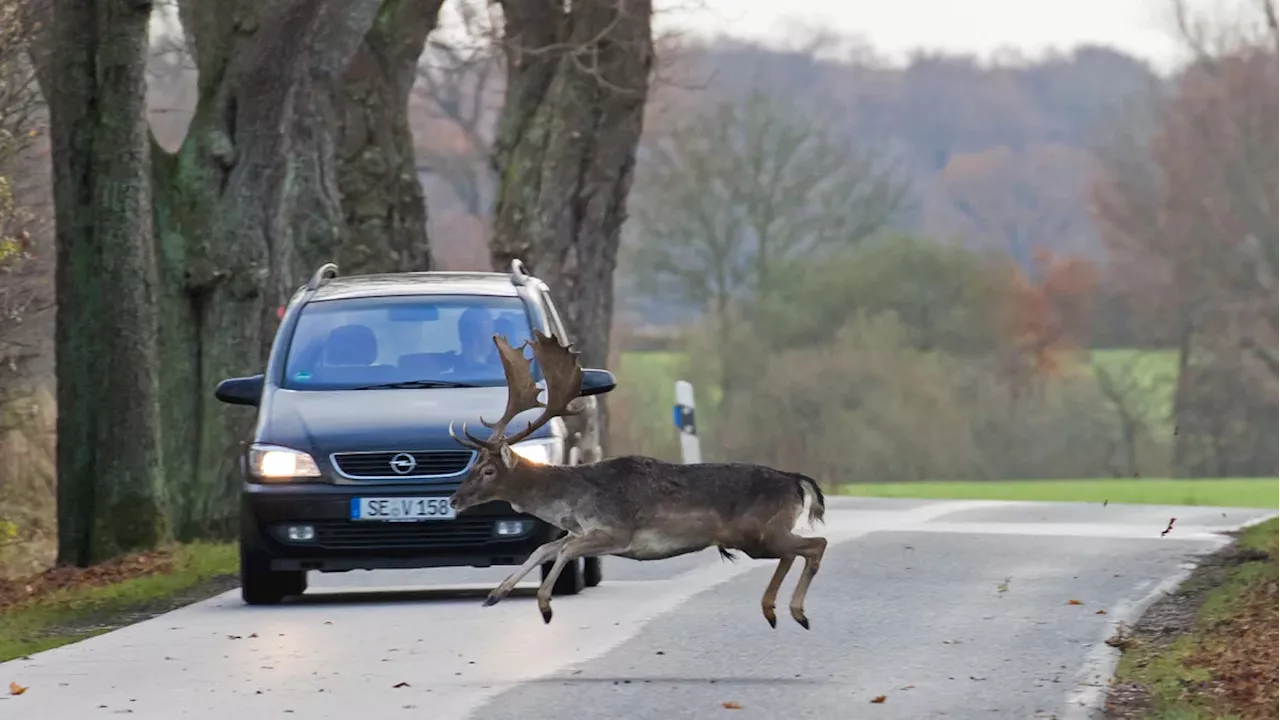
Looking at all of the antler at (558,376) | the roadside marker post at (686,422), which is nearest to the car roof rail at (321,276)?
the antler at (558,376)

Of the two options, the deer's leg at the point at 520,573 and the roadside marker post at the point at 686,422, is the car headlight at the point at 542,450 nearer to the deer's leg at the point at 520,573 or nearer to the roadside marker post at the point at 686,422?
the deer's leg at the point at 520,573

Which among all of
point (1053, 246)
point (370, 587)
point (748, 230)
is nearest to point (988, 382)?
point (748, 230)

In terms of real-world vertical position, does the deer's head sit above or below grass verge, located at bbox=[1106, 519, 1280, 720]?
above

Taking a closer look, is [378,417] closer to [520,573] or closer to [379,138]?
[520,573]

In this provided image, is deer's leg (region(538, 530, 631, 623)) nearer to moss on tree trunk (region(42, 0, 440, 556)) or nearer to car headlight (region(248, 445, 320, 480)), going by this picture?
car headlight (region(248, 445, 320, 480))

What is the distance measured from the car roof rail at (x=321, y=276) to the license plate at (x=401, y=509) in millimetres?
2251

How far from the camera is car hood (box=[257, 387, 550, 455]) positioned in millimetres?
15008

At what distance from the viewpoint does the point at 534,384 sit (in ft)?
42.0

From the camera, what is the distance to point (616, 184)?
30094 mm

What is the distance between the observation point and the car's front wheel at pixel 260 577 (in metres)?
15.1

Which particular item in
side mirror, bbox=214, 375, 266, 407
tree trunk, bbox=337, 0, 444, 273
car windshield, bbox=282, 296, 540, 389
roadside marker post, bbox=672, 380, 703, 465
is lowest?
roadside marker post, bbox=672, 380, 703, 465

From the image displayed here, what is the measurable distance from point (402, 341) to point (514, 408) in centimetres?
345

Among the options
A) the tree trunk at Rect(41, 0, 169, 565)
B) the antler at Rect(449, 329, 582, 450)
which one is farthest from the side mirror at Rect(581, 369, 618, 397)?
the tree trunk at Rect(41, 0, 169, 565)

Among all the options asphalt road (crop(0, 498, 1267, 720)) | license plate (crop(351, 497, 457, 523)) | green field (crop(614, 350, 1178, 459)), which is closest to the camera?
asphalt road (crop(0, 498, 1267, 720))
